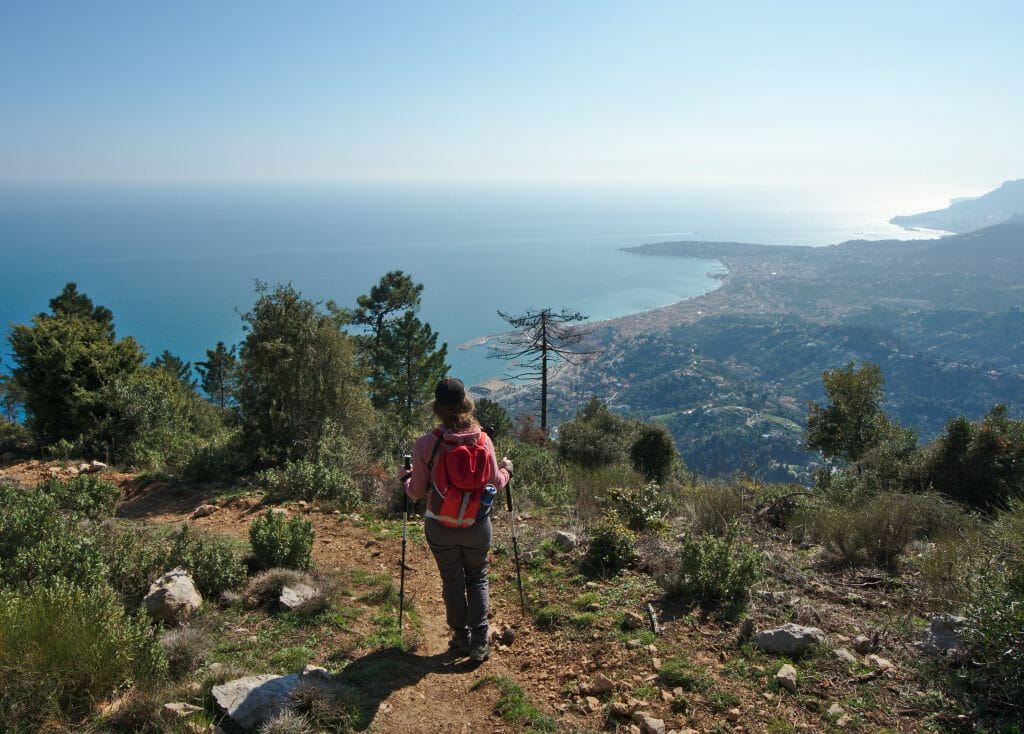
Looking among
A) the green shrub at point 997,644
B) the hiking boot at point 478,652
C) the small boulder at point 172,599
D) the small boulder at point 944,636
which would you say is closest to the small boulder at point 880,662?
the small boulder at point 944,636

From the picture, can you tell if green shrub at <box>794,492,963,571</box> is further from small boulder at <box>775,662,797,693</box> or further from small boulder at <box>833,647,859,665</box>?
small boulder at <box>775,662,797,693</box>

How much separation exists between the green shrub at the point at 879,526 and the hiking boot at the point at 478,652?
3428mm

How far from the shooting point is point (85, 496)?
236 inches

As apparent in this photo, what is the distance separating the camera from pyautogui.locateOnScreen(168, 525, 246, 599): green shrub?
172 inches

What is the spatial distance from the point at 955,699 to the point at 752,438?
196ft

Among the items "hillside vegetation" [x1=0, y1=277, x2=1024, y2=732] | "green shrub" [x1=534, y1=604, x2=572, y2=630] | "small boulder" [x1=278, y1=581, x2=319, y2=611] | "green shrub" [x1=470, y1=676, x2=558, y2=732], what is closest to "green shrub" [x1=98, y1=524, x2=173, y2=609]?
"hillside vegetation" [x1=0, y1=277, x2=1024, y2=732]

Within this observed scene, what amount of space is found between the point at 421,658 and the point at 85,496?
182 inches

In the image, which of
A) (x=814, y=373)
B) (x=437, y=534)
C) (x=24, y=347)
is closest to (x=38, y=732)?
(x=437, y=534)

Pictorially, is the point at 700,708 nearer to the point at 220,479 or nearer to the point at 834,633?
A: the point at 834,633

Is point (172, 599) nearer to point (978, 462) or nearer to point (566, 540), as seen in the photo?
point (566, 540)

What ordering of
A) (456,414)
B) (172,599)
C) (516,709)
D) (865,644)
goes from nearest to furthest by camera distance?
(516,709)
(456,414)
(865,644)
(172,599)

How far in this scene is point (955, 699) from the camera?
291 centimetres

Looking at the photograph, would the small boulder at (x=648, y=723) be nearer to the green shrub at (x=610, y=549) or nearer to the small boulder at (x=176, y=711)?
the green shrub at (x=610, y=549)

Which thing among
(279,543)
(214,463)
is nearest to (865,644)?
(279,543)
